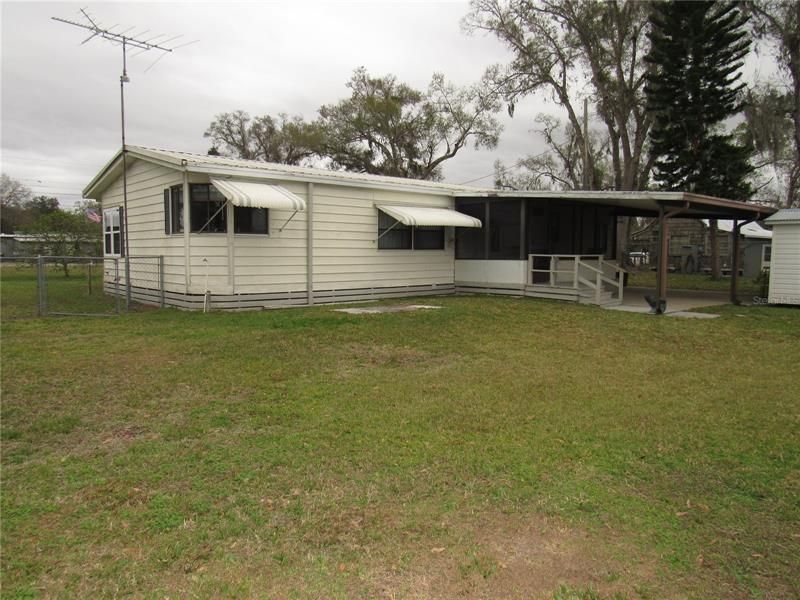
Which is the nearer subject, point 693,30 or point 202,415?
point 202,415

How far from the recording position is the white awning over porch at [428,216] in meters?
12.1

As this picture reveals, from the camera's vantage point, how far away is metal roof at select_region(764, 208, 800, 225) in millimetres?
12164

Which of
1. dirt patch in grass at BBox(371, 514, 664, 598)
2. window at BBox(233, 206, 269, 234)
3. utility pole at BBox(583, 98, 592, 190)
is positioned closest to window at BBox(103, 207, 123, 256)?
window at BBox(233, 206, 269, 234)

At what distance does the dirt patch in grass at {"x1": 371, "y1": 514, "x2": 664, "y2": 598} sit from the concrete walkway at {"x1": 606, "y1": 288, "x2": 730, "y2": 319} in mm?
9457

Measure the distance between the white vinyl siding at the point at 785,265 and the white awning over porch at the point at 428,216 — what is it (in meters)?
6.63

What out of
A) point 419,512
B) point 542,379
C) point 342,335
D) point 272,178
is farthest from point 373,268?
point 419,512

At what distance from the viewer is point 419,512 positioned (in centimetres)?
296

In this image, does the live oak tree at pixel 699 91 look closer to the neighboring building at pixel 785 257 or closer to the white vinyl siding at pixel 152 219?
the neighboring building at pixel 785 257

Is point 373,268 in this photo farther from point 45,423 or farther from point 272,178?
point 45,423

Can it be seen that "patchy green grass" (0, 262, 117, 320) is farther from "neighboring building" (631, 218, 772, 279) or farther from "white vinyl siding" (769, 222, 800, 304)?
"neighboring building" (631, 218, 772, 279)

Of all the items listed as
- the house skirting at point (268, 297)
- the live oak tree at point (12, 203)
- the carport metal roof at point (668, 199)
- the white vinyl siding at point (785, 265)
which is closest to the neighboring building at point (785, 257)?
the white vinyl siding at point (785, 265)

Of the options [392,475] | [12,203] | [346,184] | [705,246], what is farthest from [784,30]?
[12,203]

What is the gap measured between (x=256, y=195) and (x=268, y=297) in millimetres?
2143

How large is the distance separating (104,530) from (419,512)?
61.0 inches
